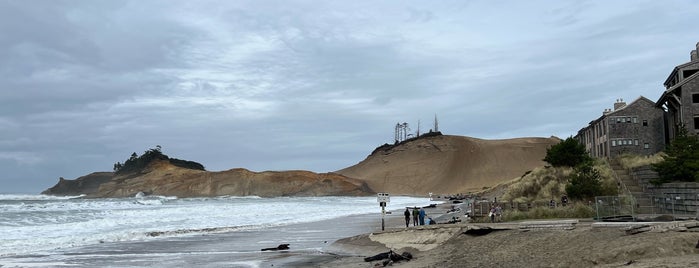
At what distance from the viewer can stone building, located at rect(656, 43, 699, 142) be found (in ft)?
151

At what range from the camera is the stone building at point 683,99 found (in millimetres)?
45906

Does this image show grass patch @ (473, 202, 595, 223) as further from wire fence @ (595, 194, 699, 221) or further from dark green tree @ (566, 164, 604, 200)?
dark green tree @ (566, 164, 604, 200)

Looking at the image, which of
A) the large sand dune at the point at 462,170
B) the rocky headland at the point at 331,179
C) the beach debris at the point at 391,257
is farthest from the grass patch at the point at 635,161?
the large sand dune at the point at 462,170

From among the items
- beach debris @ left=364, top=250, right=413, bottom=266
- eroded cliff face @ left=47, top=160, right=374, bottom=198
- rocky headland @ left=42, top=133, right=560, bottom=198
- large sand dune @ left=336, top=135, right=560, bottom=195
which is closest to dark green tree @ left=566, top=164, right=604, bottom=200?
beach debris @ left=364, top=250, right=413, bottom=266

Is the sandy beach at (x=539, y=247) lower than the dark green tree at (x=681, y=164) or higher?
lower

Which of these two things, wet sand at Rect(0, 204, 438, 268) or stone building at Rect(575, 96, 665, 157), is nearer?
wet sand at Rect(0, 204, 438, 268)

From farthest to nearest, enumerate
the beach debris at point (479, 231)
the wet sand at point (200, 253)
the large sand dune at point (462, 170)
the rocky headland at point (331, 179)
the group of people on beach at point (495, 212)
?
Result: the large sand dune at point (462, 170), the rocky headland at point (331, 179), the group of people on beach at point (495, 212), the wet sand at point (200, 253), the beach debris at point (479, 231)

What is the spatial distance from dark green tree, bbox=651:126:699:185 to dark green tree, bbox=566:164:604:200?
9.58ft

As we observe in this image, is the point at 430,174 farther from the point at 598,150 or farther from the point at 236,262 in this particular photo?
the point at 236,262

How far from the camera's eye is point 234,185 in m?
167

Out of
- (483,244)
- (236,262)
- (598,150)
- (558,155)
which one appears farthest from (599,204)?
(598,150)

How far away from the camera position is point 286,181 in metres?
170

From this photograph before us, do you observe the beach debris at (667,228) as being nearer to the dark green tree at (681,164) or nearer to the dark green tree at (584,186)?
the dark green tree at (681,164)

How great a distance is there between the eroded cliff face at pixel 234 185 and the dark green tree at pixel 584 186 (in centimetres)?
12827
